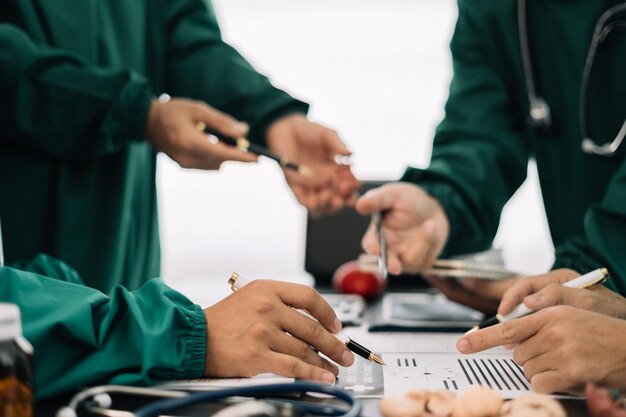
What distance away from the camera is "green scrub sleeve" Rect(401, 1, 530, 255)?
4.70 ft

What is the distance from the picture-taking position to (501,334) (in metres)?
0.76

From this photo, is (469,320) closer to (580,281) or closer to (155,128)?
(580,281)

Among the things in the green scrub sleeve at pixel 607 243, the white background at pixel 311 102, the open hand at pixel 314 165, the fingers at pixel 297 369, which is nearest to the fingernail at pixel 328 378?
the fingers at pixel 297 369

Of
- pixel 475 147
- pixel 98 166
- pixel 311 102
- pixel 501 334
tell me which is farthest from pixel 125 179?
pixel 311 102

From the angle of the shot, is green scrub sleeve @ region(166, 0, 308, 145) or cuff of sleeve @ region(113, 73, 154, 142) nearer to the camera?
cuff of sleeve @ region(113, 73, 154, 142)

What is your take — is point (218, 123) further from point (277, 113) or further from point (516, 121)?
point (516, 121)

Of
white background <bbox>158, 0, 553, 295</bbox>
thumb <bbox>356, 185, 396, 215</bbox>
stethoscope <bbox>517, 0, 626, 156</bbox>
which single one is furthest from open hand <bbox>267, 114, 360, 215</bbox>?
white background <bbox>158, 0, 553, 295</bbox>

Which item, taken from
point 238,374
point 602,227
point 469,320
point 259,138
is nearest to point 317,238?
point 259,138

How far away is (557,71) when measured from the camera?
143 cm

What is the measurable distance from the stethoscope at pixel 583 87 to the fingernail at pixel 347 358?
78 cm

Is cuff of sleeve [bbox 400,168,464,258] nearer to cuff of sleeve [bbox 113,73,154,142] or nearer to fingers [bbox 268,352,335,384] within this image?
cuff of sleeve [bbox 113,73,154,142]

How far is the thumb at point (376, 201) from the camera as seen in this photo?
126 cm

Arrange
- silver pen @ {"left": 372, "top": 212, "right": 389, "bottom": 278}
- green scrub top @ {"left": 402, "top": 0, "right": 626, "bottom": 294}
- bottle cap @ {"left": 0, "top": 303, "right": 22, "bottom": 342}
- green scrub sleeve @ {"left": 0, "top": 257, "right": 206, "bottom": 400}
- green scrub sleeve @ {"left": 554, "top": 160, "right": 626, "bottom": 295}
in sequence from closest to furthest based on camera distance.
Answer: bottle cap @ {"left": 0, "top": 303, "right": 22, "bottom": 342}, green scrub sleeve @ {"left": 0, "top": 257, "right": 206, "bottom": 400}, green scrub sleeve @ {"left": 554, "top": 160, "right": 626, "bottom": 295}, silver pen @ {"left": 372, "top": 212, "right": 389, "bottom": 278}, green scrub top @ {"left": 402, "top": 0, "right": 626, "bottom": 294}

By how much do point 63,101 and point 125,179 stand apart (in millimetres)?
248
